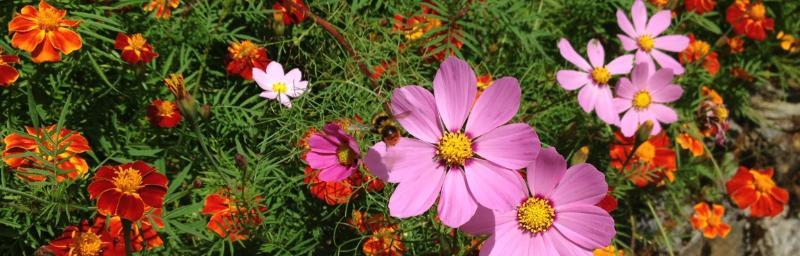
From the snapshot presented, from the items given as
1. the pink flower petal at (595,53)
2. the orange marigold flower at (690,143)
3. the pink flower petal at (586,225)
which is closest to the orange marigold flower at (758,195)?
the orange marigold flower at (690,143)

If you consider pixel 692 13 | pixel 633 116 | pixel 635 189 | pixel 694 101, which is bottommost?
pixel 635 189

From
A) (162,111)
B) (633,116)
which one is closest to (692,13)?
(633,116)

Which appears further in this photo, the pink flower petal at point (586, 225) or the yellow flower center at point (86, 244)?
the yellow flower center at point (86, 244)

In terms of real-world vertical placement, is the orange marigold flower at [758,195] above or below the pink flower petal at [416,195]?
below

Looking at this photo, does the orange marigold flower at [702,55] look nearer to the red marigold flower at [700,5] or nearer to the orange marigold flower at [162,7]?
the red marigold flower at [700,5]

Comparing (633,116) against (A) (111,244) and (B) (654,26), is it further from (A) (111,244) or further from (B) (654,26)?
(A) (111,244)

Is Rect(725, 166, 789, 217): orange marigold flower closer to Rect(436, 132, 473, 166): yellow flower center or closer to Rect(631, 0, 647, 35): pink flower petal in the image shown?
Rect(631, 0, 647, 35): pink flower petal

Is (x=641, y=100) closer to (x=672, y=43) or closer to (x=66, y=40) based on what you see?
(x=672, y=43)
